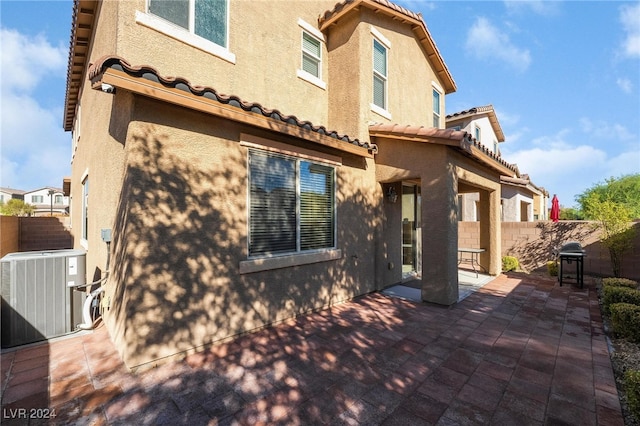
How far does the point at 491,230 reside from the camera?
443 inches

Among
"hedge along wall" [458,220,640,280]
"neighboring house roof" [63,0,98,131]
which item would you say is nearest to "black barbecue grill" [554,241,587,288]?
"hedge along wall" [458,220,640,280]

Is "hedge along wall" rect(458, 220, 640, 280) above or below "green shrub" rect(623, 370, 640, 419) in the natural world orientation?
above

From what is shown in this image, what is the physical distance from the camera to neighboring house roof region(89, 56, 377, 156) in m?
3.78

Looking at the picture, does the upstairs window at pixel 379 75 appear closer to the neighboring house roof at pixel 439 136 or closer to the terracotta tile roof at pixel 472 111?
the neighboring house roof at pixel 439 136

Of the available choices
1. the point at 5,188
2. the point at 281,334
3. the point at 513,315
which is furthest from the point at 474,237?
the point at 5,188

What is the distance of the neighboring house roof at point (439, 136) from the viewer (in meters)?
6.79

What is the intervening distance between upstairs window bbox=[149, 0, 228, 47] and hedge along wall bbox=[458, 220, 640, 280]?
528 inches

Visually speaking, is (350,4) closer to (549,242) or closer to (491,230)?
(491,230)

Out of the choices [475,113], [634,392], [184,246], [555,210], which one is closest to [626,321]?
[634,392]

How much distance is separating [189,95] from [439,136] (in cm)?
570

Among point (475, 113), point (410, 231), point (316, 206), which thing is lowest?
point (410, 231)

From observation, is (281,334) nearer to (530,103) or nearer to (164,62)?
(164,62)

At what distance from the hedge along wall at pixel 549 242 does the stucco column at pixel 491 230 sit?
Result: 2.31 meters

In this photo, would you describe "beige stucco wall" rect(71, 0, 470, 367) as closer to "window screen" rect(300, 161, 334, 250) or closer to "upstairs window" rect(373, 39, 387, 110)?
"window screen" rect(300, 161, 334, 250)
